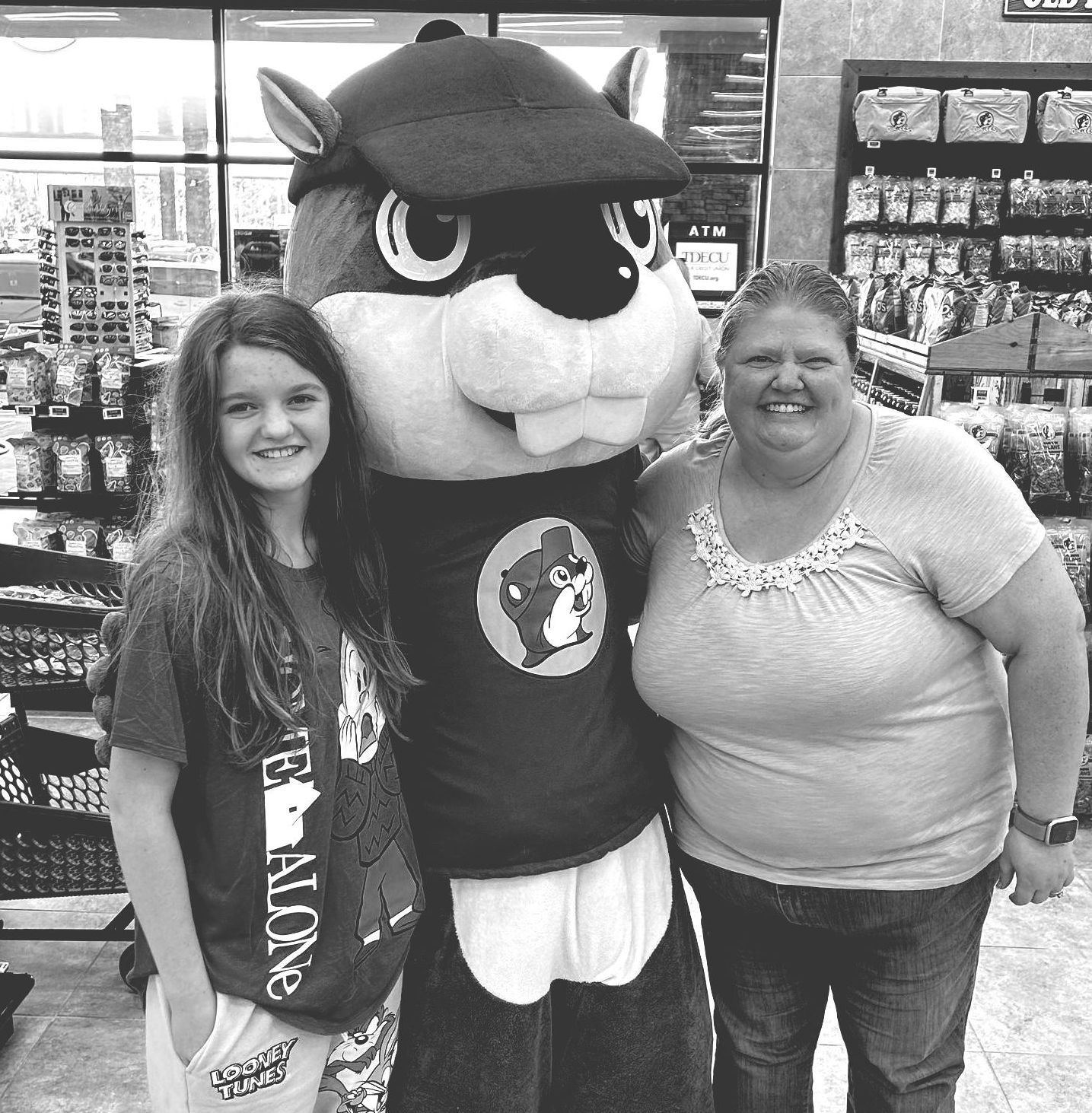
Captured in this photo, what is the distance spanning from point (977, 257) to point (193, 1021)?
6.33 metres

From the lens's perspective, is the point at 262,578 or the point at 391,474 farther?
the point at 391,474

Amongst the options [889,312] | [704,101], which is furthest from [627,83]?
[704,101]

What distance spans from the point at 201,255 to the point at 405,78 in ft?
20.2

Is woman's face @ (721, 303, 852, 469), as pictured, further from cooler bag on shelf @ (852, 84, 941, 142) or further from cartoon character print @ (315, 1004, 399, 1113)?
cooler bag on shelf @ (852, 84, 941, 142)

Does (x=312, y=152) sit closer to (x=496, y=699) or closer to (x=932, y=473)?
(x=496, y=699)

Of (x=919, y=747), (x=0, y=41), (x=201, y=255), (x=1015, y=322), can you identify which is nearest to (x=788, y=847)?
(x=919, y=747)

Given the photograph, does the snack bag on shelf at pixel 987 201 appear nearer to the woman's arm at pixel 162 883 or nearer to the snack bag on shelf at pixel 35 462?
the snack bag on shelf at pixel 35 462

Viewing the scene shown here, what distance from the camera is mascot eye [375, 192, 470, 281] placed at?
1.56m

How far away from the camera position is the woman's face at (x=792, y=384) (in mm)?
1546

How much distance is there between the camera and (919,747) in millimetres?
1593

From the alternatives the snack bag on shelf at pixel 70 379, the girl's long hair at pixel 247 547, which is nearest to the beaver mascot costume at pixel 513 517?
the girl's long hair at pixel 247 547

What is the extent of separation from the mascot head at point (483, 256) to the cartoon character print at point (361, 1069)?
0.75 m

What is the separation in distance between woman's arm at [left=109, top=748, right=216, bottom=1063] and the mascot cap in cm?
77

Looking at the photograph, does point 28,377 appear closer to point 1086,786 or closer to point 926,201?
point 1086,786
